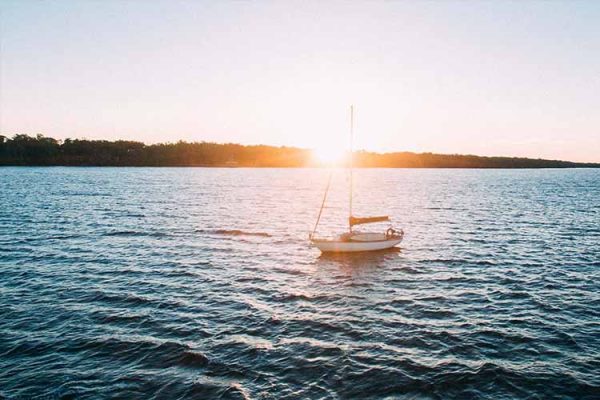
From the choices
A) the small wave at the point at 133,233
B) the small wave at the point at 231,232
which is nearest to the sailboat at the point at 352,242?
the small wave at the point at 231,232

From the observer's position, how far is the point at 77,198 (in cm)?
8675

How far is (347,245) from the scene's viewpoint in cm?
4162

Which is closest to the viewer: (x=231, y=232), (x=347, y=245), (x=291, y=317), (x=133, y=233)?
(x=291, y=317)

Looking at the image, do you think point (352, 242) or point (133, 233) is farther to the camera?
point (133, 233)

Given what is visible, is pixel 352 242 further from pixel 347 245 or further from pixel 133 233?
pixel 133 233

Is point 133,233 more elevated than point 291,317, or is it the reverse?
point 133,233

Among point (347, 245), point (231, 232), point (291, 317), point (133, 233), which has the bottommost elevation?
point (291, 317)

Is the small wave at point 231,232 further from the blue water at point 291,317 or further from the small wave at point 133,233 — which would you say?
the small wave at point 133,233

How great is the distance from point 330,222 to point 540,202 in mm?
54228

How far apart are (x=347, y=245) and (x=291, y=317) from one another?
702 inches

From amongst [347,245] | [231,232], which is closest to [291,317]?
[347,245]

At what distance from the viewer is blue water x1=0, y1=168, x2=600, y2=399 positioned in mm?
17672

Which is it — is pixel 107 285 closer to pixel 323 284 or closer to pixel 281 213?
pixel 323 284

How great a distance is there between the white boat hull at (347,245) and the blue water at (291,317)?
1108 mm
